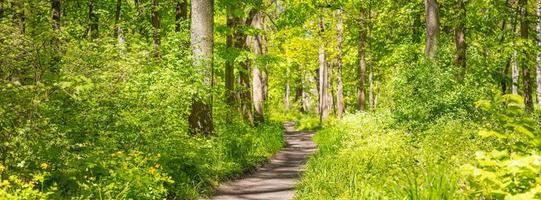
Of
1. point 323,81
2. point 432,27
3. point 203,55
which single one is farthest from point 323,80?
point 203,55

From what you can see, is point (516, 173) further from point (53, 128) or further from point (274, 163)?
point (274, 163)

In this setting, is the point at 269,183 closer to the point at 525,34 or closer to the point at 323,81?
the point at 525,34

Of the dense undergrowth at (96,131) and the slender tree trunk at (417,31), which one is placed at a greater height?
the slender tree trunk at (417,31)

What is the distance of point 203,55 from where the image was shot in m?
11.5

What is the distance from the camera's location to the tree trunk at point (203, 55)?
1166 cm

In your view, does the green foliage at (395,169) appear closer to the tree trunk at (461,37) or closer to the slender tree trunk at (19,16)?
the slender tree trunk at (19,16)

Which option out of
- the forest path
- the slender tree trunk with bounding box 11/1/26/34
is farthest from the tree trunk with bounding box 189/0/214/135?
the slender tree trunk with bounding box 11/1/26/34

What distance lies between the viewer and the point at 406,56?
21.5m

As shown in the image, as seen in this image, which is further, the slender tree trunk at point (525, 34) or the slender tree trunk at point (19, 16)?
the slender tree trunk at point (525, 34)

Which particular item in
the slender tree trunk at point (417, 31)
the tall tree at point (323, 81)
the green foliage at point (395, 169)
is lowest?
the green foliage at point (395, 169)

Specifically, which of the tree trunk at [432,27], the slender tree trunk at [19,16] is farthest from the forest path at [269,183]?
the tree trunk at [432,27]

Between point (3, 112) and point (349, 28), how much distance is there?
897 inches

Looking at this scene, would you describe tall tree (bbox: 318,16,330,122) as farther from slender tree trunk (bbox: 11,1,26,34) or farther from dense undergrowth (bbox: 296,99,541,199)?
slender tree trunk (bbox: 11,1,26,34)

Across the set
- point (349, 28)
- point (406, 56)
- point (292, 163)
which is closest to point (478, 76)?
point (406, 56)
